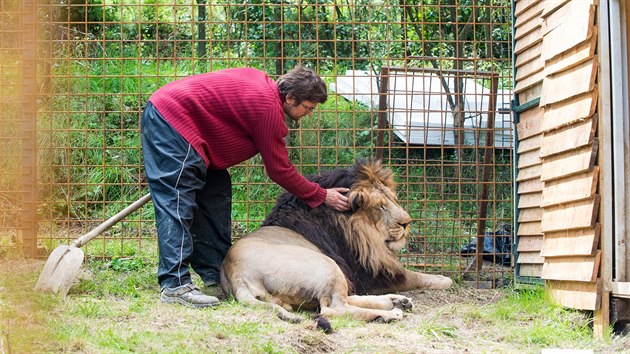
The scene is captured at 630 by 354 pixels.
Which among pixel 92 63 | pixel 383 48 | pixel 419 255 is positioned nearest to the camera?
pixel 419 255

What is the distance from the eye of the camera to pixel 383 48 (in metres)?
12.6

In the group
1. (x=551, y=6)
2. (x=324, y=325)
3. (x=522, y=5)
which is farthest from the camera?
(x=522, y=5)

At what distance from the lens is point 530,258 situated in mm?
6703

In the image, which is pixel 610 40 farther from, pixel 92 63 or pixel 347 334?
pixel 92 63

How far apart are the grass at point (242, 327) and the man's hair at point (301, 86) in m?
1.65

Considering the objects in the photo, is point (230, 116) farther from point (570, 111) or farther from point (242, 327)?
point (570, 111)

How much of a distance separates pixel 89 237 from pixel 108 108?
5.09 m

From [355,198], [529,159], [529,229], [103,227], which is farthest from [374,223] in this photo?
[103,227]

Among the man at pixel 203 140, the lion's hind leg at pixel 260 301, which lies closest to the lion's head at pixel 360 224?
the man at pixel 203 140

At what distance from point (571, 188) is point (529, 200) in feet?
4.20

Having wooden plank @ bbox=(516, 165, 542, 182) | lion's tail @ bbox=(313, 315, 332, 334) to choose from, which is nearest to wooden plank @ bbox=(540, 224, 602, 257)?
wooden plank @ bbox=(516, 165, 542, 182)

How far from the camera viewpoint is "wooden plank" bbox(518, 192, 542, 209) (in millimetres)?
6613

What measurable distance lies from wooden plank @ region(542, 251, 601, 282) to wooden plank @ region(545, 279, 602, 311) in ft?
0.18

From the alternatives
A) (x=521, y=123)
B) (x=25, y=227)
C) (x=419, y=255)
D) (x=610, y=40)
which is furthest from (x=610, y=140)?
(x=25, y=227)
